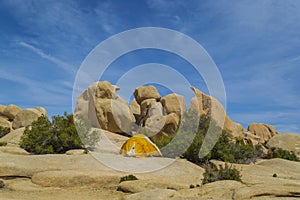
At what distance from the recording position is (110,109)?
173 feet

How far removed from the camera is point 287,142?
60000 mm

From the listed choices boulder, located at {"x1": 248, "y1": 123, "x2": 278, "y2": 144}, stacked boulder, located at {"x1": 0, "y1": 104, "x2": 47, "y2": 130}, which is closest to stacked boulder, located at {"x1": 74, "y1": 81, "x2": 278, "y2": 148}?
stacked boulder, located at {"x1": 0, "y1": 104, "x2": 47, "y2": 130}

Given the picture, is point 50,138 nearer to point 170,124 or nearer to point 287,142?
point 170,124

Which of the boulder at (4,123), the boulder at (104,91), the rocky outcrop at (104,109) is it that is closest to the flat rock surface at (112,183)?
the rocky outcrop at (104,109)

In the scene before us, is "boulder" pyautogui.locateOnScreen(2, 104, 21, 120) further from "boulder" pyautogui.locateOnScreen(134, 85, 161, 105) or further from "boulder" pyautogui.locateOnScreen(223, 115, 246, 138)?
"boulder" pyautogui.locateOnScreen(223, 115, 246, 138)

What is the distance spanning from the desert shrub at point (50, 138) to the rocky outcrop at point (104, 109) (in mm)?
17510

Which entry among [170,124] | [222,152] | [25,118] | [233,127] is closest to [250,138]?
[233,127]

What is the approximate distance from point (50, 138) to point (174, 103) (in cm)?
2864

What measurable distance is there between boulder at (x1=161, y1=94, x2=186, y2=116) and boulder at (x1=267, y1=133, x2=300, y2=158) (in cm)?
1923

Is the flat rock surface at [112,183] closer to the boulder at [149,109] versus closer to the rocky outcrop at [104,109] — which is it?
the rocky outcrop at [104,109]

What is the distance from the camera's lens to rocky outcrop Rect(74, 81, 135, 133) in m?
52.3

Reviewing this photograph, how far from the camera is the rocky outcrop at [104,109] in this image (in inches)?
2061

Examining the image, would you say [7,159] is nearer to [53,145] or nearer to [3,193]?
[3,193]

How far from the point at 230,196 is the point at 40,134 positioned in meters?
24.6
